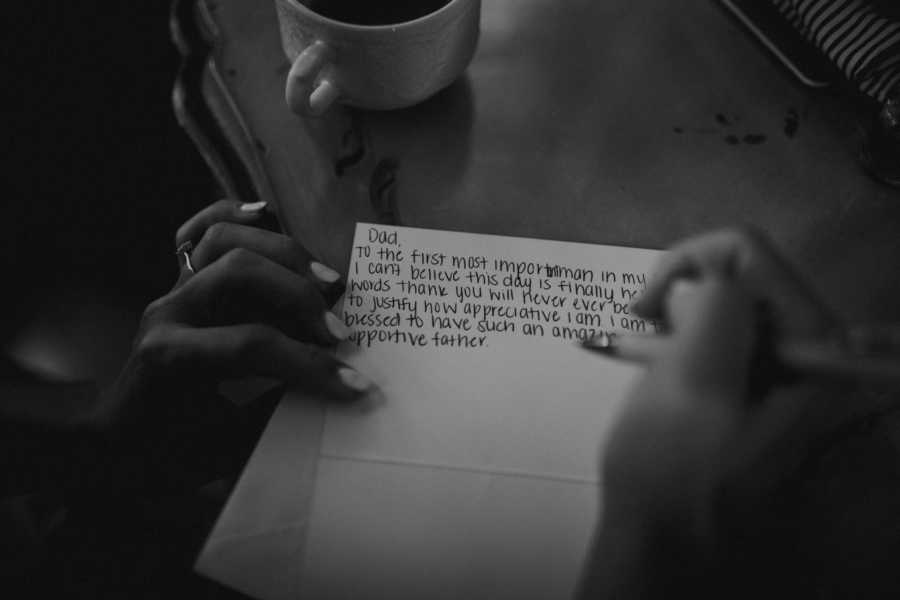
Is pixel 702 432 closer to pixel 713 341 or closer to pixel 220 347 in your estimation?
pixel 713 341

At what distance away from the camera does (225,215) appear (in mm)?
462

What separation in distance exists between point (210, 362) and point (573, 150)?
303mm

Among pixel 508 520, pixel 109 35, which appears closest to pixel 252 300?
pixel 508 520

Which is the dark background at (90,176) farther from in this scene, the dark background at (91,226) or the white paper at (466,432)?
the white paper at (466,432)

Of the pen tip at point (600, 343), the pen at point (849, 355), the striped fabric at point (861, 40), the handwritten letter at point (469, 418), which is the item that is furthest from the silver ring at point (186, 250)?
the striped fabric at point (861, 40)

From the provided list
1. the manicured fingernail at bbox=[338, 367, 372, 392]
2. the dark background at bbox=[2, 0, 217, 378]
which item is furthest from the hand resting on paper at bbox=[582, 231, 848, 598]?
the dark background at bbox=[2, 0, 217, 378]

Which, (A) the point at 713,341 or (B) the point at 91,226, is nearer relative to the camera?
(A) the point at 713,341

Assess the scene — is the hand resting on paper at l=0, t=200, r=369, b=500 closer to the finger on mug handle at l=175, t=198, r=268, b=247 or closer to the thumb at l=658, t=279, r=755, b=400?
the finger on mug handle at l=175, t=198, r=268, b=247

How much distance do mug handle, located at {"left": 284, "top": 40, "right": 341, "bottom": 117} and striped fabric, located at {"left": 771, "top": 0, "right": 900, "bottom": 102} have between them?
381 millimetres

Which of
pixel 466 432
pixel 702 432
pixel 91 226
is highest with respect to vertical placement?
pixel 702 432

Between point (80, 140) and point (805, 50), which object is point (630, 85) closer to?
point (805, 50)

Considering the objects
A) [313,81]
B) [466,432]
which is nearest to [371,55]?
[313,81]

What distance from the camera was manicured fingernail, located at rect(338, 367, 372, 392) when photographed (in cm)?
41

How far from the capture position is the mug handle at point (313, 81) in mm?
417
